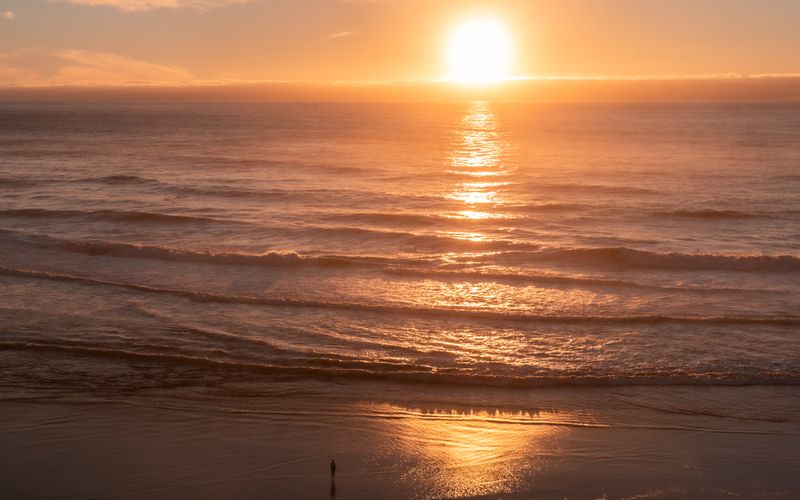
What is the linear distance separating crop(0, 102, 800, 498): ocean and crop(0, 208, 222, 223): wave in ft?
0.38

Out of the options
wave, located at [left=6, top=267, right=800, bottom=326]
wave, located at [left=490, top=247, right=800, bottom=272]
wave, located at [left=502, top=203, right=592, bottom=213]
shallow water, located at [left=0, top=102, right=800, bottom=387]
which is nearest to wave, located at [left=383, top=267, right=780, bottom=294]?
shallow water, located at [left=0, top=102, right=800, bottom=387]

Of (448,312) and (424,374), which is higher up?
(448,312)

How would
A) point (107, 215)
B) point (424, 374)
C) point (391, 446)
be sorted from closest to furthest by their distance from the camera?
1. point (391, 446)
2. point (424, 374)
3. point (107, 215)

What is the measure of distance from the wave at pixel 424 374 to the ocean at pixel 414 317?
1.6 inches

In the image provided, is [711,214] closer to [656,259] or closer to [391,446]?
[656,259]

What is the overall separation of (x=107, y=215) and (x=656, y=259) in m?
16.0

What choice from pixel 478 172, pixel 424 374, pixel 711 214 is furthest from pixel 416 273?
pixel 478 172

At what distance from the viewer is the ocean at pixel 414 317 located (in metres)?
8.93

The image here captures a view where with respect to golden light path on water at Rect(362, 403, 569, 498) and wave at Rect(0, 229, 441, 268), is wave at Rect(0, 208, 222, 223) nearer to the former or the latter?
wave at Rect(0, 229, 441, 268)

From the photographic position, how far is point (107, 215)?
23812 millimetres

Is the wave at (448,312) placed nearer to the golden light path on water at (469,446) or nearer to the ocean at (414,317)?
the ocean at (414,317)

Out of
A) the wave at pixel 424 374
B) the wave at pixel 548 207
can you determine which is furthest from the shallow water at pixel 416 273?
the wave at pixel 548 207

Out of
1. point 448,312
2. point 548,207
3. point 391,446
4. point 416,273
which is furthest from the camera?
point 548,207

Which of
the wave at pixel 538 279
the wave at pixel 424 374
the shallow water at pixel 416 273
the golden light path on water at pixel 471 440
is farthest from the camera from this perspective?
the wave at pixel 538 279
